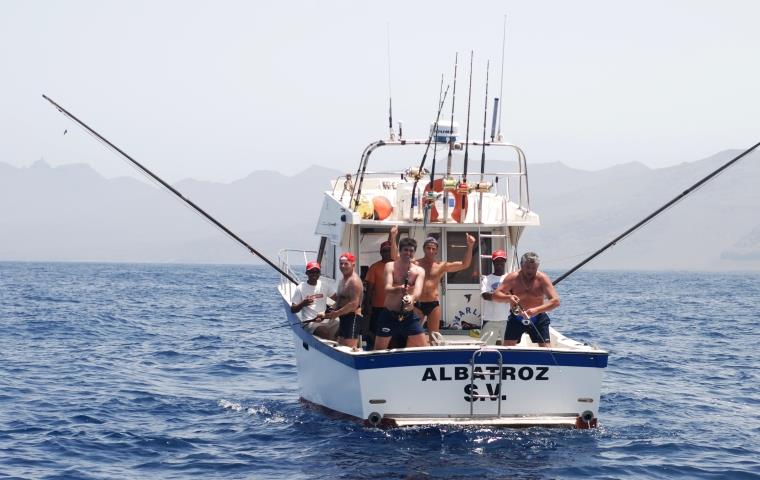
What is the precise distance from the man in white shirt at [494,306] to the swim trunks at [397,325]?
3.46 ft

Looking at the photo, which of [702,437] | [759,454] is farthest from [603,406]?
[759,454]

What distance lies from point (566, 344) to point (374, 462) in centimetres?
360

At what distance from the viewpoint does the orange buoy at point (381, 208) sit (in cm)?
1523

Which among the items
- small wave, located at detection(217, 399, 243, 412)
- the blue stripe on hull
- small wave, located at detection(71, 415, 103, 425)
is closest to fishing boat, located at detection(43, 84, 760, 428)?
the blue stripe on hull

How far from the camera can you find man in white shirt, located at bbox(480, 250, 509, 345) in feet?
46.4

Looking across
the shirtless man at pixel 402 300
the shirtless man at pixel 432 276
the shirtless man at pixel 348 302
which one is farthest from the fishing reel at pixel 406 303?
the shirtless man at pixel 348 302

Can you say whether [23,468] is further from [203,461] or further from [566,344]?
[566,344]

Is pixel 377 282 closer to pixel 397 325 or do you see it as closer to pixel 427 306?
pixel 427 306

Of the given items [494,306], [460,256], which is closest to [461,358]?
[494,306]

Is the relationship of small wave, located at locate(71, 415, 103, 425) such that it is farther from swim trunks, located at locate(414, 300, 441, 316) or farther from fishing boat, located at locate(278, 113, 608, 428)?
swim trunks, located at locate(414, 300, 441, 316)

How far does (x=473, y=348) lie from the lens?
41.9 feet

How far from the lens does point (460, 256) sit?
1563cm

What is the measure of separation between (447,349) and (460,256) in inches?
122

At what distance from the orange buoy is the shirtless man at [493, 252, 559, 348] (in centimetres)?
231
